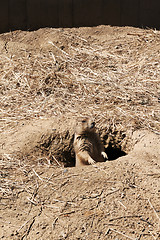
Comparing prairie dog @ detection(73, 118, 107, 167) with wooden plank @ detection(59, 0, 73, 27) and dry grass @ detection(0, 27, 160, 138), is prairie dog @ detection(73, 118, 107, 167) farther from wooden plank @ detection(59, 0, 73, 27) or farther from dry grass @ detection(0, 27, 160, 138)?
wooden plank @ detection(59, 0, 73, 27)

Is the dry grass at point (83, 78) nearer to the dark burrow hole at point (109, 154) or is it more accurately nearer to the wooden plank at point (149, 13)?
the wooden plank at point (149, 13)

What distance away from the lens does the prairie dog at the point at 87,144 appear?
154 inches

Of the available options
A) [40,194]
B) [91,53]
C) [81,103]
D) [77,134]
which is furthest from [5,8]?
[40,194]

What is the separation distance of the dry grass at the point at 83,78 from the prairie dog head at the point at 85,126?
0.30 meters

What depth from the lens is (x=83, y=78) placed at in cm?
502

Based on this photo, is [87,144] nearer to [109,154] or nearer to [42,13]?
[109,154]

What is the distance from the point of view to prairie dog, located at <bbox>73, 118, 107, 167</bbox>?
3.90m

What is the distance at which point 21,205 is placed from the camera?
271cm

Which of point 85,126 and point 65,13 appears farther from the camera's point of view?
point 65,13

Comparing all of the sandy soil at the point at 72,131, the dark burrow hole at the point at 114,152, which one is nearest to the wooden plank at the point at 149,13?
the sandy soil at the point at 72,131

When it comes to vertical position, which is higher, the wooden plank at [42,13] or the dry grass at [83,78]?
the wooden plank at [42,13]

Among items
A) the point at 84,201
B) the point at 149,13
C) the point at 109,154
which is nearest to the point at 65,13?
the point at 149,13

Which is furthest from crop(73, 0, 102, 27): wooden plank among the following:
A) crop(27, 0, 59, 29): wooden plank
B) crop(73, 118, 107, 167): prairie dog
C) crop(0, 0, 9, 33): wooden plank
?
crop(73, 118, 107, 167): prairie dog

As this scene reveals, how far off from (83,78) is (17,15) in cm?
173
